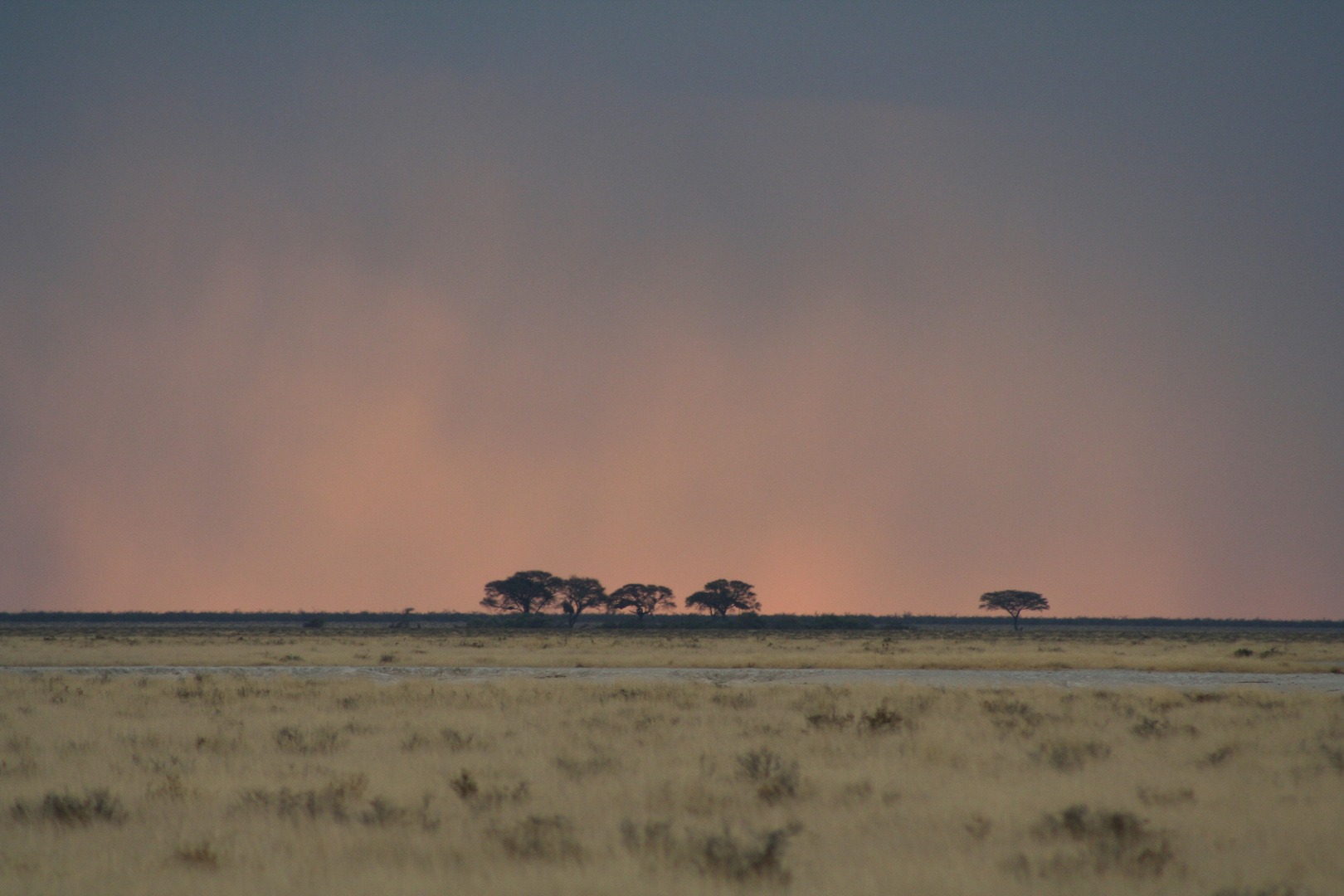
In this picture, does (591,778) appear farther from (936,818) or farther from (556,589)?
(556,589)

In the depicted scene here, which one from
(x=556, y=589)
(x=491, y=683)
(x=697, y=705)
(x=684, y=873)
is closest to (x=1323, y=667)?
(x=697, y=705)

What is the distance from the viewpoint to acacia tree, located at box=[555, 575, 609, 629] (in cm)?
15000

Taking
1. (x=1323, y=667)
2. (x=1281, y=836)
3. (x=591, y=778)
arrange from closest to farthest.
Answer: (x=1281, y=836)
(x=591, y=778)
(x=1323, y=667)

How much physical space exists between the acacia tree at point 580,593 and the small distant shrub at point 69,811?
139 m

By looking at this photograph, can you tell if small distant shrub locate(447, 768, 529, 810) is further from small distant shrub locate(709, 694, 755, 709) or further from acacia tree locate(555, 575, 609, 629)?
acacia tree locate(555, 575, 609, 629)

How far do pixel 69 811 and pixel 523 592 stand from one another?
5527 inches

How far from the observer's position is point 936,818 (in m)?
11.2

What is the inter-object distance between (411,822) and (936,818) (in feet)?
18.8

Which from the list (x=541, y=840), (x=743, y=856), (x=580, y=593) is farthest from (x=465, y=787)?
(x=580, y=593)

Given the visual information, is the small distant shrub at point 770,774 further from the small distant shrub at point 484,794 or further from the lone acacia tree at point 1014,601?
the lone acacia tree at point 1014,601

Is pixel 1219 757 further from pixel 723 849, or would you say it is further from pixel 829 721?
pixel 723 849

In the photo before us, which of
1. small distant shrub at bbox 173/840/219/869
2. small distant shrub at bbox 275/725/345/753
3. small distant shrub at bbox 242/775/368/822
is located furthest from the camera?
small distant shrub at bbox 275/725/345/753

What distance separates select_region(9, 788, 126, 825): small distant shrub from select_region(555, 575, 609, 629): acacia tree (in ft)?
455

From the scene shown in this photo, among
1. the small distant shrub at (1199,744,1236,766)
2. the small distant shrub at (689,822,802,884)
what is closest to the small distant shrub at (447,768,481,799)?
the small distant shrub at (689,822,802,884)
